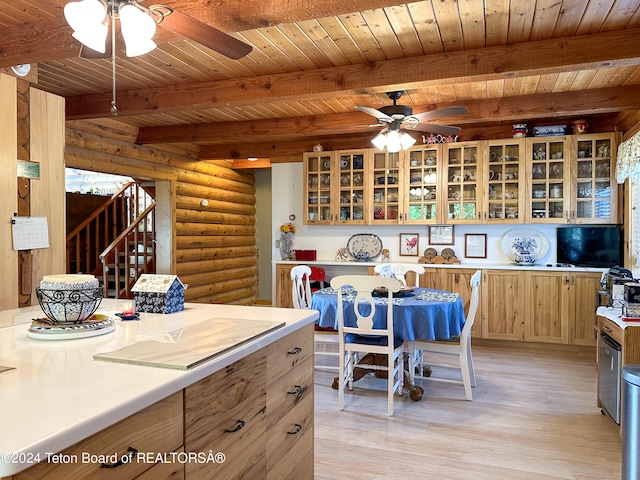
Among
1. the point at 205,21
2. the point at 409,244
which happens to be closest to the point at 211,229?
the point at 409,244

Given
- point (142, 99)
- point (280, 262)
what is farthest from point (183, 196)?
point (142, 99)

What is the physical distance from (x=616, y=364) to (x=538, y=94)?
2767 millimetres

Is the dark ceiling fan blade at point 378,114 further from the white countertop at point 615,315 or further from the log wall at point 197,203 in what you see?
the log wall at point 197,203

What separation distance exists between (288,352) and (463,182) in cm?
432

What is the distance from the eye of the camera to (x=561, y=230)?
541cm

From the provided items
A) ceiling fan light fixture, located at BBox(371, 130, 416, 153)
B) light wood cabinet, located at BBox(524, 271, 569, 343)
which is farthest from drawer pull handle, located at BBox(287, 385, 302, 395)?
light wood cabinet, located at BBox(524, 271, 569, 343)

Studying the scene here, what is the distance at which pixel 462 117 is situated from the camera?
4777 mm

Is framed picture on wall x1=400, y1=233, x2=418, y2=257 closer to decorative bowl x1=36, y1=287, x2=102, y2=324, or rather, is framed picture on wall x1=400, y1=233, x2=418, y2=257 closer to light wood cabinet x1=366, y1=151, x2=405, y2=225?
light wood cabinet x1=366, y1=151, x2=405, y2=225

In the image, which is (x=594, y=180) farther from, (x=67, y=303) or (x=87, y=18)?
(x=67, y=303)

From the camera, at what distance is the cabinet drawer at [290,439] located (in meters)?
1.64

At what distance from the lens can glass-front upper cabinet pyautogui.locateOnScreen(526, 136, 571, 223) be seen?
17.0ft

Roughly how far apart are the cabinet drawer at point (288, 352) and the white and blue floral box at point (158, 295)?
1.87 ft

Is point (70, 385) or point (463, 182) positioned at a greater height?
point (463, 182)

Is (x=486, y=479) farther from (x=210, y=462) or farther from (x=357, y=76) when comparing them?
(x=357, y=76)
